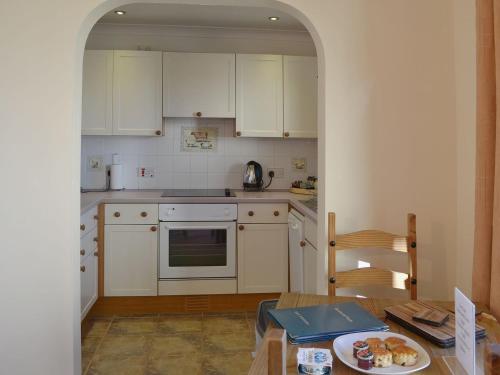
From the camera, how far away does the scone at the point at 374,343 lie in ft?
3.08

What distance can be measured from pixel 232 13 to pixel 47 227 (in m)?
2.32

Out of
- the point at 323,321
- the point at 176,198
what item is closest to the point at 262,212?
the point at 176,198

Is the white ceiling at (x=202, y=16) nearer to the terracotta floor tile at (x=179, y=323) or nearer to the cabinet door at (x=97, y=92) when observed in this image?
the cabinet door at (x=97, y=92)

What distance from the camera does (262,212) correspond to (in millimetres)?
3191

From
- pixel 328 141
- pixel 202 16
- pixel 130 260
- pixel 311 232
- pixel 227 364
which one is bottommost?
pixel 227 364

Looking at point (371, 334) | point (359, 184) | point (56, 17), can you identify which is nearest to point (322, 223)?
point (359, 184)

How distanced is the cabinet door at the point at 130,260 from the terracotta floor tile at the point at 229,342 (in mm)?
673

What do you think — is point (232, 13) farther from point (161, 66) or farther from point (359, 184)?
point (359, 184)

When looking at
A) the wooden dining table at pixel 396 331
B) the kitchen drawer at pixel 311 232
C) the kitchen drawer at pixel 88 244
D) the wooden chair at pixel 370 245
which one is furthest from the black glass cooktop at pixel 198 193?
the wooden dining table at pixel 396 331

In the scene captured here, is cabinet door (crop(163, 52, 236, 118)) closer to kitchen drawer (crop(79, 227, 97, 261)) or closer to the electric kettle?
the electric kettle

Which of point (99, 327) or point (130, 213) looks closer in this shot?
point (99, 327)

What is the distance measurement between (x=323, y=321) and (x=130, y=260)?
2273 mm

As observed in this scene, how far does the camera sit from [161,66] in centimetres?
335

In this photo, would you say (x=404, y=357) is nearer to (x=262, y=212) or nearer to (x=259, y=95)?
(x=262, y=212)
